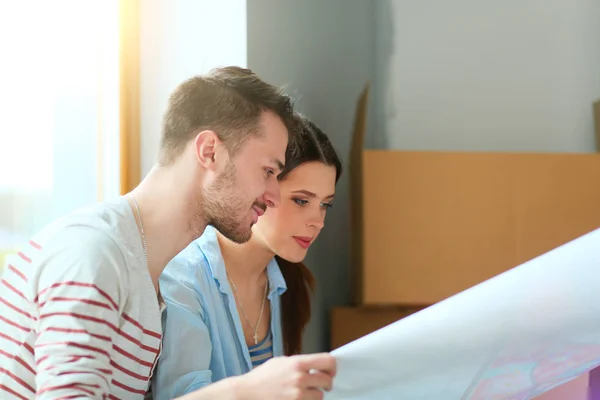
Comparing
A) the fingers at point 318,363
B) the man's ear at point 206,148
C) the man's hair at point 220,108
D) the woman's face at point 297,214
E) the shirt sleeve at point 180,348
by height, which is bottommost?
the shirt sleeve at point 180,348

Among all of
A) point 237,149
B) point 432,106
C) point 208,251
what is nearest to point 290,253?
point 208,251

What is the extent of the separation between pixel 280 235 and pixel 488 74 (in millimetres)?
1274

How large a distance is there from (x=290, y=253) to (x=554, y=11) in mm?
1511

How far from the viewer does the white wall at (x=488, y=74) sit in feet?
7.70

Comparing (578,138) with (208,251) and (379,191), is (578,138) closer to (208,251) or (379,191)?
(379,191)

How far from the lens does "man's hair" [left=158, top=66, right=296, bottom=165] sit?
1097 mm

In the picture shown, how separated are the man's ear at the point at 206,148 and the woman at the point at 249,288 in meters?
0.13

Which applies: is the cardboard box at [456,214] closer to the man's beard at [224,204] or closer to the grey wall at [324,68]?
the grey wall at [324,68]

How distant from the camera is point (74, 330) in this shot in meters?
0.86

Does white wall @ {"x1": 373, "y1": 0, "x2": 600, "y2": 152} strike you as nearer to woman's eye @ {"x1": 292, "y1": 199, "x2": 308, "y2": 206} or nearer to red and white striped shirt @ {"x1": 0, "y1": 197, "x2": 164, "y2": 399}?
woman's eye @ {"x1": 292, "y1": 199, "x2": 308, "y2": 206}

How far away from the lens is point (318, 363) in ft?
2.88

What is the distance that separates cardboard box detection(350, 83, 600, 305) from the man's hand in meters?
0.88

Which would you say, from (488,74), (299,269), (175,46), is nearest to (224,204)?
(299,269)

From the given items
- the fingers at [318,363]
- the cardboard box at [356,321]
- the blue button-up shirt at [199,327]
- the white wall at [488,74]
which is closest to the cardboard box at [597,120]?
the white wall at [488,74]
